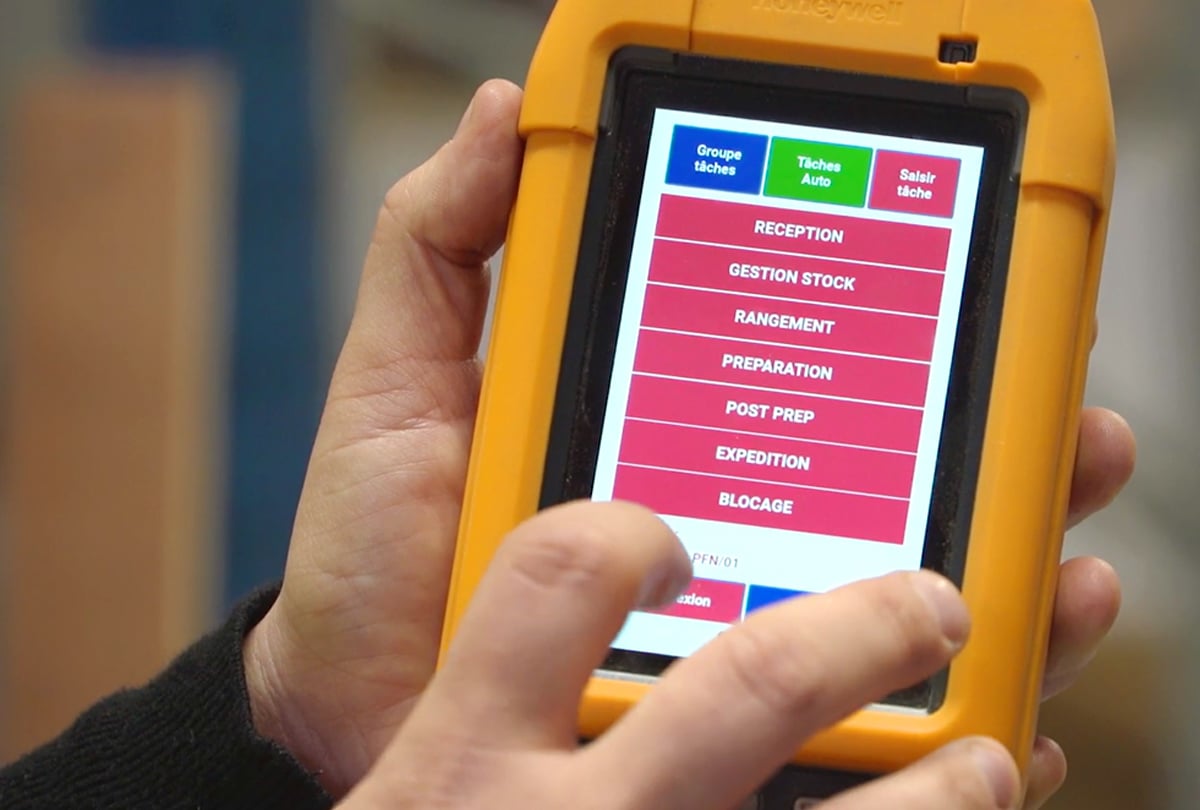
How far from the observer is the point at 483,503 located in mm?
521

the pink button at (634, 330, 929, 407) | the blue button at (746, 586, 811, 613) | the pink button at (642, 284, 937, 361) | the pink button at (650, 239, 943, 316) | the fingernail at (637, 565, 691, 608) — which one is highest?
the pink button at (650, 239, 943, 316)

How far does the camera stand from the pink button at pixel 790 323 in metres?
0.54

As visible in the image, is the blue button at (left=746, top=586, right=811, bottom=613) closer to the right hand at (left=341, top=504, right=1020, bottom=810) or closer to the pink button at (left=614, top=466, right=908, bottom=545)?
the pink button at (left=614, top=466, right=908, bottom=545)

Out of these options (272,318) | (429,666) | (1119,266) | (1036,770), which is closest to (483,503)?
(429,666)

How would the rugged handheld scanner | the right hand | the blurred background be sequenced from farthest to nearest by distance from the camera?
the blurred background
the rugged handheld scanner
the right hand

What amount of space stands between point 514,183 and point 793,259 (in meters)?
0.13

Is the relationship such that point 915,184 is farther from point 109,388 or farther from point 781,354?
point 109,388

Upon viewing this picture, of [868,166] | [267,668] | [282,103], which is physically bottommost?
[267,668]

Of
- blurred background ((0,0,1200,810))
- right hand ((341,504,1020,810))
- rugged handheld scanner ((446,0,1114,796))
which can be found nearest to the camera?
right hand ((341,504,1020,810))

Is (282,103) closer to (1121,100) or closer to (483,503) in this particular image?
(1121,100)

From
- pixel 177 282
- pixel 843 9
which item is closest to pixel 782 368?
pixel 843 9

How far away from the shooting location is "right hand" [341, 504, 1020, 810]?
1.13 ft

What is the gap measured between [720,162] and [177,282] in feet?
3.17

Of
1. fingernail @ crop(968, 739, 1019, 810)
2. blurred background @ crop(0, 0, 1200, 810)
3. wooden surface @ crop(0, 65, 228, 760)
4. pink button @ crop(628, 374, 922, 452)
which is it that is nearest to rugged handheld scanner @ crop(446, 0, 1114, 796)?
pink button @ crop(628, 374, 922, 452)
